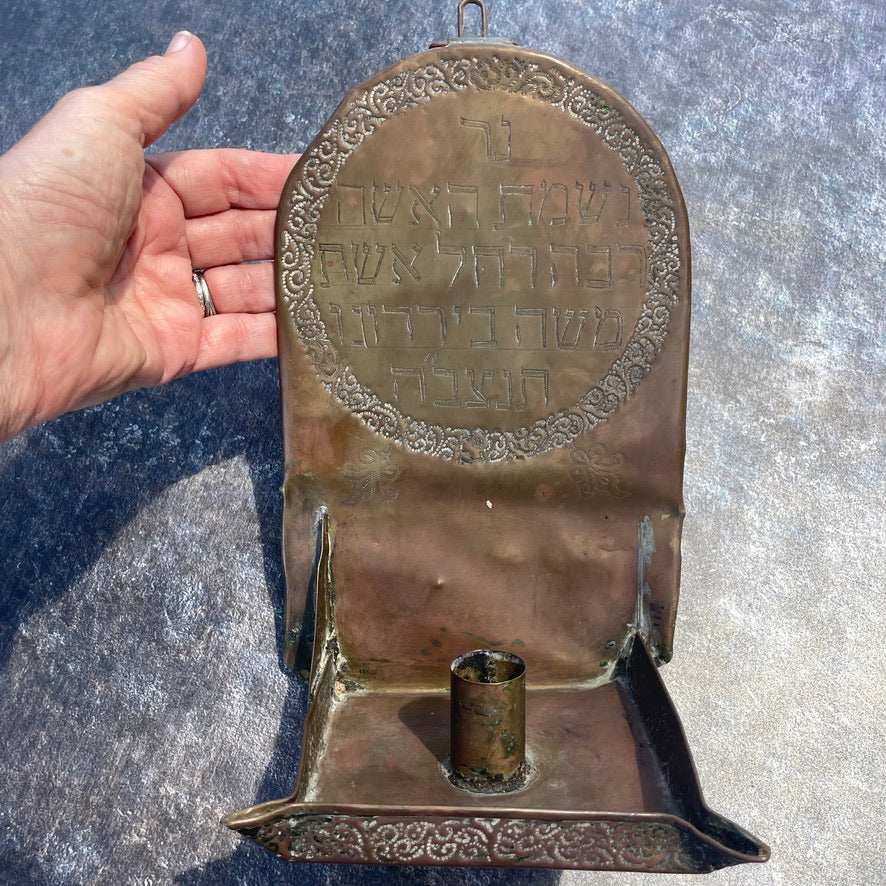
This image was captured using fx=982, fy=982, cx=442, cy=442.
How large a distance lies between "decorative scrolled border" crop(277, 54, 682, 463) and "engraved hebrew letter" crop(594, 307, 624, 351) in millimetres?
17

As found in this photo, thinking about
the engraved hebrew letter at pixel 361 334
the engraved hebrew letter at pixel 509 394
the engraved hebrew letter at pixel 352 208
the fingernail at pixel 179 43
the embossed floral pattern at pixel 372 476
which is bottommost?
the embossed floral pattern at pixel 372 476

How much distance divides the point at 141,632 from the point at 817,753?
3.22ft

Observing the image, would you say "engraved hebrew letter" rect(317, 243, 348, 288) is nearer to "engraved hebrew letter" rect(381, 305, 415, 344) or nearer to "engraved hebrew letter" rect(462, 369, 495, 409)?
"engraved hebrew letter" rect(381, 305, 415, 344)

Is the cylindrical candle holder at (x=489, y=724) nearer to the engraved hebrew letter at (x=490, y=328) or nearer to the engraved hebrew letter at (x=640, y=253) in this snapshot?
the engraved hebrew letter at (x=490, y=328)

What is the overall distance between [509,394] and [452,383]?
0.08 meters

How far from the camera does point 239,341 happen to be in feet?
4.84

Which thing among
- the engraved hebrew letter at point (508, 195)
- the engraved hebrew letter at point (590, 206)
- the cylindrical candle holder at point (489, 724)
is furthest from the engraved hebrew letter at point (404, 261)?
the cylindrical candle holder at point (489, 724)

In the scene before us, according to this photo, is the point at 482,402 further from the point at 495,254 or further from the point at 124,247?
the point at 124,247

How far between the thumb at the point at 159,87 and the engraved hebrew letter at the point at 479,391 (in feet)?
1.73

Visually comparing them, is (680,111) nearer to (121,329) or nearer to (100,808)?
(121,329)

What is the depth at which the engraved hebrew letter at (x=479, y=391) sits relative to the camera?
1.27 m

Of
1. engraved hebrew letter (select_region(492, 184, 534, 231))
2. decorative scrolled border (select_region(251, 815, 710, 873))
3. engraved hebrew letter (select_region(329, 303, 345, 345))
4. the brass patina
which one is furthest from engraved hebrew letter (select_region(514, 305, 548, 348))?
decorative scrolled border (select_region(251, 815, 710, 873))

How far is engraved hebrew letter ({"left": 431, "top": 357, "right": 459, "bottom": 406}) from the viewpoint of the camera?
127 centimetres

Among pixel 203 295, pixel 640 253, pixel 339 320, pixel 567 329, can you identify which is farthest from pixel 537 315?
pixel 203 295
